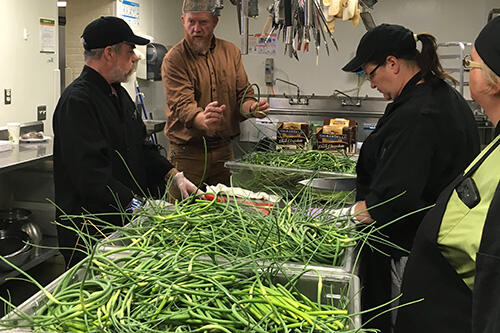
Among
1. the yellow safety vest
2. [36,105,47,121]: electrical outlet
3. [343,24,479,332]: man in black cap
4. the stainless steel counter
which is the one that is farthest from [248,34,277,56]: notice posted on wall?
the yellow safety vest

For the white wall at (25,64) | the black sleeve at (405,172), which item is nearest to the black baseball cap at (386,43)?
the black sleeve at (405,172)

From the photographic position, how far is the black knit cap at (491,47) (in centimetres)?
132

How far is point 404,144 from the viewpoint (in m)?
2.10

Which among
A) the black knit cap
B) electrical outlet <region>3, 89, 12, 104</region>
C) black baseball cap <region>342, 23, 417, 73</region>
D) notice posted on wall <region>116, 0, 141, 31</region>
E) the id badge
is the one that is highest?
notice posted on wall <region>116, 0, 141, 31</region>

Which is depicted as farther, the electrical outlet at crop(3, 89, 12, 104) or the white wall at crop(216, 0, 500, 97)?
the white wall at crop(216, 0, 500, 97)

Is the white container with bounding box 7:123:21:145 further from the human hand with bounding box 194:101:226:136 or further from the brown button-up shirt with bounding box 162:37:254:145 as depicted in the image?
the human hand with bounding box 194:101:226:136

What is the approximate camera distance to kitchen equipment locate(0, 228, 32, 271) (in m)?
3.88

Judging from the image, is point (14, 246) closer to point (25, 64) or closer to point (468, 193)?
point (25, 64)

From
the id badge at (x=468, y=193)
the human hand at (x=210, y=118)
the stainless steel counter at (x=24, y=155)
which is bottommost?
the stainless steel counter at (x=24, y=155)

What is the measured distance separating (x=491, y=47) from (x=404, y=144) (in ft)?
2.57

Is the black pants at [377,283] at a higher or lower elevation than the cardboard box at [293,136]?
lower

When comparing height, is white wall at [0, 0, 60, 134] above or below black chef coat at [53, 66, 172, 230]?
above

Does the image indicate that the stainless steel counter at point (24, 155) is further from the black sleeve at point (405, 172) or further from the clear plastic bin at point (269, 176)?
the black sleeve at point (405, 172)

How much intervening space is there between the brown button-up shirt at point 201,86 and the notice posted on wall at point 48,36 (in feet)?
5.67
